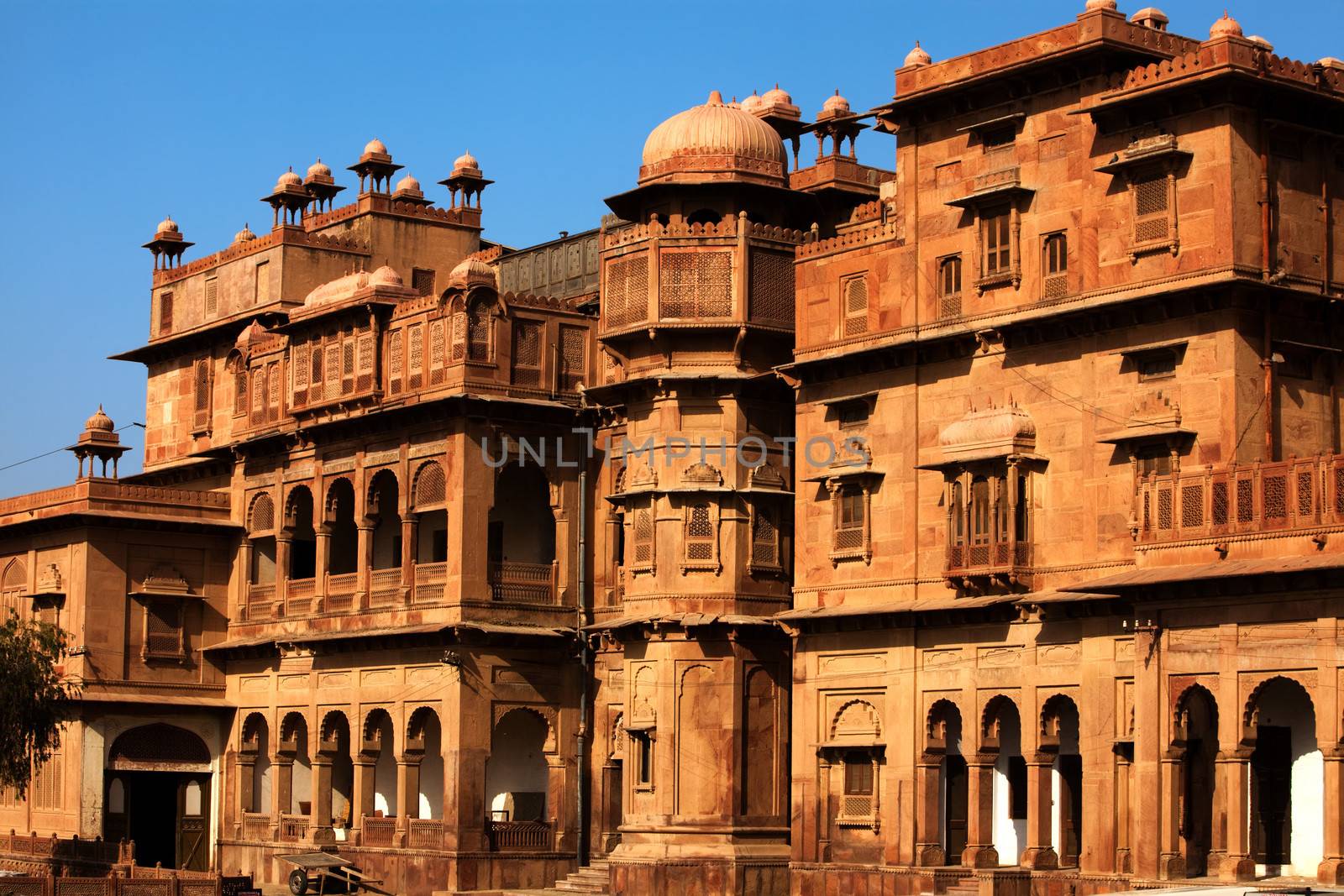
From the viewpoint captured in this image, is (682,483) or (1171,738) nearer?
(1171,738)

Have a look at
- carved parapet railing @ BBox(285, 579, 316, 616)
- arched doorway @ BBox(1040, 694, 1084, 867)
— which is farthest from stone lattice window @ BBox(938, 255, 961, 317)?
carved parapet railing @ BBox(285, 579, 316, 616)

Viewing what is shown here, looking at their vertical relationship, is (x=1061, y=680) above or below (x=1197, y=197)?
below

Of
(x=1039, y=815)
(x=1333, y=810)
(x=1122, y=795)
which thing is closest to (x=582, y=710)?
(x=1039, y=815)

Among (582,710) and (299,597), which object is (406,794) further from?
(299,597)

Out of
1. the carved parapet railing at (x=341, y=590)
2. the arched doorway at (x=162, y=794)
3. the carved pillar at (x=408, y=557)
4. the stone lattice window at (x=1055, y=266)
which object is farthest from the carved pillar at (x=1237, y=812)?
the arched doorway at (x=162, y=794)

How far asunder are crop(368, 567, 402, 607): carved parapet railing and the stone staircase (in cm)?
677

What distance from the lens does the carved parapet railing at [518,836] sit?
4759cm

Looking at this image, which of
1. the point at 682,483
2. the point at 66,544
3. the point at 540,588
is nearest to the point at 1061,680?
the point at 682,483

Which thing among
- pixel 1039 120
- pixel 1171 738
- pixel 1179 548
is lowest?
pixel 1171 738

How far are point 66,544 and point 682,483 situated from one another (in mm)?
18502

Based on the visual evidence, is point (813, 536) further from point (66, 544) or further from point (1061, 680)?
point (66, 544)

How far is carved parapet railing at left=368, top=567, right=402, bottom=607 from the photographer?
163ft

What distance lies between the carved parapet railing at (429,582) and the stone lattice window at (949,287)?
13064 mm

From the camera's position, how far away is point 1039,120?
3825 centimetres
